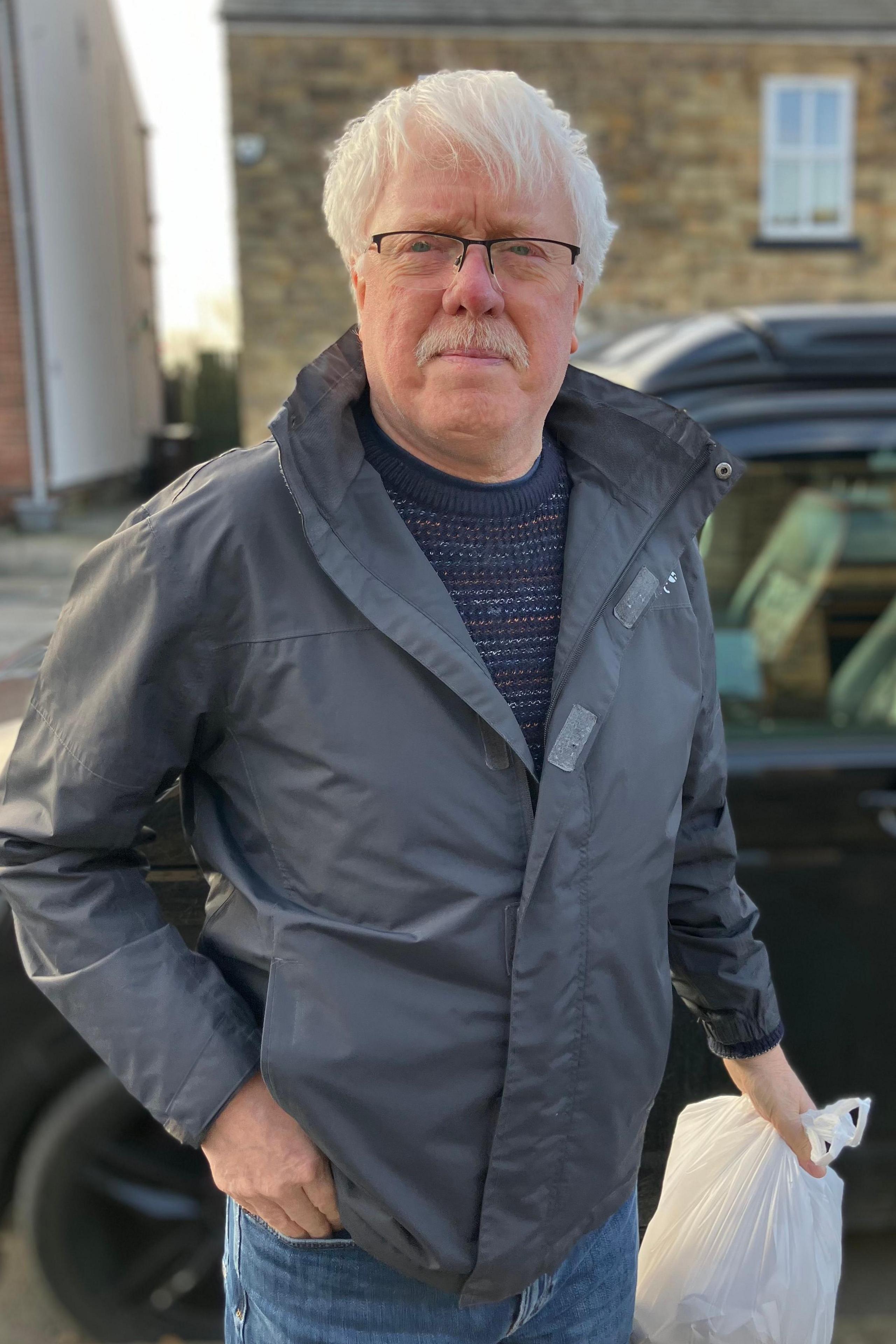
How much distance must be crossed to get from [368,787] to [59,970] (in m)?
0.35

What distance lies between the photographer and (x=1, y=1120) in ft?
7.08

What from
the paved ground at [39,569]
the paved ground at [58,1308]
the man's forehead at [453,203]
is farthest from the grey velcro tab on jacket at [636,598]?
the paved ground at [39,569]

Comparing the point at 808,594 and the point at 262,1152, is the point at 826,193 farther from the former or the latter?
the point at 262,1152

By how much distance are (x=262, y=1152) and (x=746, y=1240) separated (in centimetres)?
69

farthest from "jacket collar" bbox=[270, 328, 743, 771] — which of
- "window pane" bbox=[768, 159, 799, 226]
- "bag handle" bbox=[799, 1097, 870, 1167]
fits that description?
"window pane" bbox=[768, 159, 799, 226]

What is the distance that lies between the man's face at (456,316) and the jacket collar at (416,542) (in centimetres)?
7

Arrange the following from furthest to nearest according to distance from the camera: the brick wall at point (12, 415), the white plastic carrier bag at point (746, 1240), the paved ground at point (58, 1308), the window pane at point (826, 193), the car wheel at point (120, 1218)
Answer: the window pane at point (826, 193)
the brick wall at point (12, 415)
the paved ground at point (58, 1308)
the car wheel at point (120, 1218)
the white plastic carrier bag at point (746, 1240)

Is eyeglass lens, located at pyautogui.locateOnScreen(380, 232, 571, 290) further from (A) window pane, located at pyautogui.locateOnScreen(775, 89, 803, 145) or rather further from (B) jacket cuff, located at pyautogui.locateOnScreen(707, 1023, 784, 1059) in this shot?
(A) window pane, located at pyautogui.locateOnScreen(775, 89, 803, 145)

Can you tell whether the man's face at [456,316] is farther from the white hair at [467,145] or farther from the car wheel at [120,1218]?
the car wheel at [120,1218]

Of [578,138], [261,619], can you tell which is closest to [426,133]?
[578,138]

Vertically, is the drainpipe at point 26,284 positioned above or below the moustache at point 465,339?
above

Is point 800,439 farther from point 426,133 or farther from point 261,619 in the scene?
point 261,619

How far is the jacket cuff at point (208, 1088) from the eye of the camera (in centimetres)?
117

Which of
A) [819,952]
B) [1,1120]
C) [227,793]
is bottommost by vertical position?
[1,1120]
